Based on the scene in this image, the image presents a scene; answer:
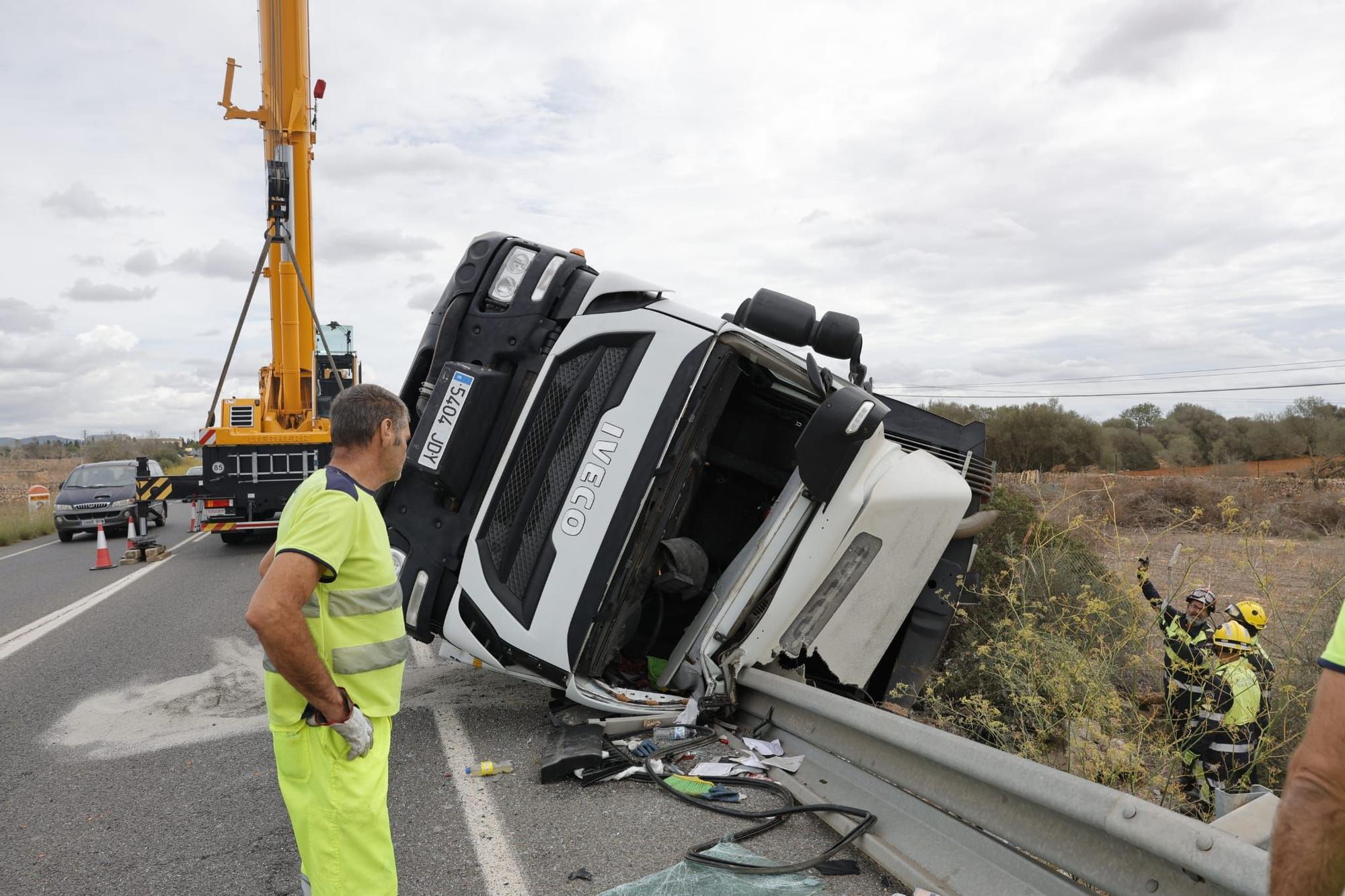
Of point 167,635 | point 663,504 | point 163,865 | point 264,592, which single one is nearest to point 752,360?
A: point 663,504

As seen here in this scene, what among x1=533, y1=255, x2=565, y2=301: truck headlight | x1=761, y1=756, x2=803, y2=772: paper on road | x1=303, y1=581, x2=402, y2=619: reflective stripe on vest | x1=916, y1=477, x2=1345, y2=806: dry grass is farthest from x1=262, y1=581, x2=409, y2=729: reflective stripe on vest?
x1=916, y1=477, x2=1345, y2=806: dry grass

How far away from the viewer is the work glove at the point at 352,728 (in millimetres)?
2199

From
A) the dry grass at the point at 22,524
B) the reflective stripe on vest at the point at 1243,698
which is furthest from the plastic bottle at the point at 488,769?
the dry grass at the point at 22,524

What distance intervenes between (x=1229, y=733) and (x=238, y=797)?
14.8 ft

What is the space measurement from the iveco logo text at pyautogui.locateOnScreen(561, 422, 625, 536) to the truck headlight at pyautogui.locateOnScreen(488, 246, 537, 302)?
0.82 meters

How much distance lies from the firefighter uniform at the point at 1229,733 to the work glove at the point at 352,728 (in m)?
3.47

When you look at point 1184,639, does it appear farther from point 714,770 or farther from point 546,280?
point 546,280

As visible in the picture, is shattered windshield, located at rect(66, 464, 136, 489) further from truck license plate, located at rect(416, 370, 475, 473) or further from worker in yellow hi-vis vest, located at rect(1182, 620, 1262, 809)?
worker in yellow hi-vis vest, located at rect(1182, 620, 1262, 809)

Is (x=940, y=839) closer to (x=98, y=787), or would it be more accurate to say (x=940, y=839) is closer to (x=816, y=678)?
(x=816, y=678)

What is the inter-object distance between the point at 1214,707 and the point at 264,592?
4.05 m

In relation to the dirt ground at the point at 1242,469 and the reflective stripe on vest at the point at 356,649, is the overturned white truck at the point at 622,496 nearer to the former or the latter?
the reflective stripe on vest at the point at 356,649

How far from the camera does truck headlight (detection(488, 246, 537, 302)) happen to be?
4.11m

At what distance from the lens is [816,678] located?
4.68 metres

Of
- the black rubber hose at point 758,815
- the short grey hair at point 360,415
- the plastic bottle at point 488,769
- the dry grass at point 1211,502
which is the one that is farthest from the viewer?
the dry grass at point 1211,502
